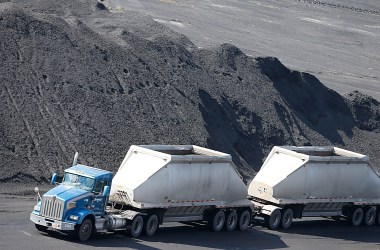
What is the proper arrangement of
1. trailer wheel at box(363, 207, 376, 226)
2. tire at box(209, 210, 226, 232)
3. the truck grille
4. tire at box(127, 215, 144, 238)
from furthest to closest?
trailer wheel at box(363, 207, 376, 226) < tire at box(209, 210, 226, 232) < tire at box(127, 215, 144, 238) < the truck grille

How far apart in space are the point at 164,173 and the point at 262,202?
5481 mm

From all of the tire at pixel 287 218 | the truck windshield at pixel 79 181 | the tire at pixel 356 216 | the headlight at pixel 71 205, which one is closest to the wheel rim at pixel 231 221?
the tire at pixel 287 218

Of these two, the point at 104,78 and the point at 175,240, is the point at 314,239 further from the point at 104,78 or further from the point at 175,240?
the point at 104,78

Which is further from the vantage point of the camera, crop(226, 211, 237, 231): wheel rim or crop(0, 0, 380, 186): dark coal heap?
crop(0, 0, 380, 186): dark coal heap

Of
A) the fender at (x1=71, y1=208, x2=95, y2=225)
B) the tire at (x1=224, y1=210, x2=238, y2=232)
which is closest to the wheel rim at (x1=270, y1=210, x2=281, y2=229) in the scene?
the tire at (x1=224, y1=210, x2=238, y2=232)

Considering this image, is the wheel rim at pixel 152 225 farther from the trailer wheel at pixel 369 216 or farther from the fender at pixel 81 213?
the trailer wheel at pixel 369 216

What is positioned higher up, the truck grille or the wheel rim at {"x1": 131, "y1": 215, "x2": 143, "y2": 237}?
the truck grille

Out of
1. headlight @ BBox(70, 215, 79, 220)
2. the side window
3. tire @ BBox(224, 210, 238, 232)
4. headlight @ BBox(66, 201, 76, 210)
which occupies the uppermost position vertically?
the side window

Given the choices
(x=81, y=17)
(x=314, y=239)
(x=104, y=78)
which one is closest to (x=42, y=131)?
(x=104, y=78)

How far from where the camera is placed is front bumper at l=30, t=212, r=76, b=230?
82.7 ft

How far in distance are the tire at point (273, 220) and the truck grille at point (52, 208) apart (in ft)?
28.4

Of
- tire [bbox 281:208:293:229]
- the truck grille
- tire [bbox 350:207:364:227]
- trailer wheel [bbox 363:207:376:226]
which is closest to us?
the truck grille

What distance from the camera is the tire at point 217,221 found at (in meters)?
29.8

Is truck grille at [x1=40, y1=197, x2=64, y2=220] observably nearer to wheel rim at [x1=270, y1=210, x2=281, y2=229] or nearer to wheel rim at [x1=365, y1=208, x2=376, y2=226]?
wheel rim at [x1=270, y1=210, x2=281, y2=229]
